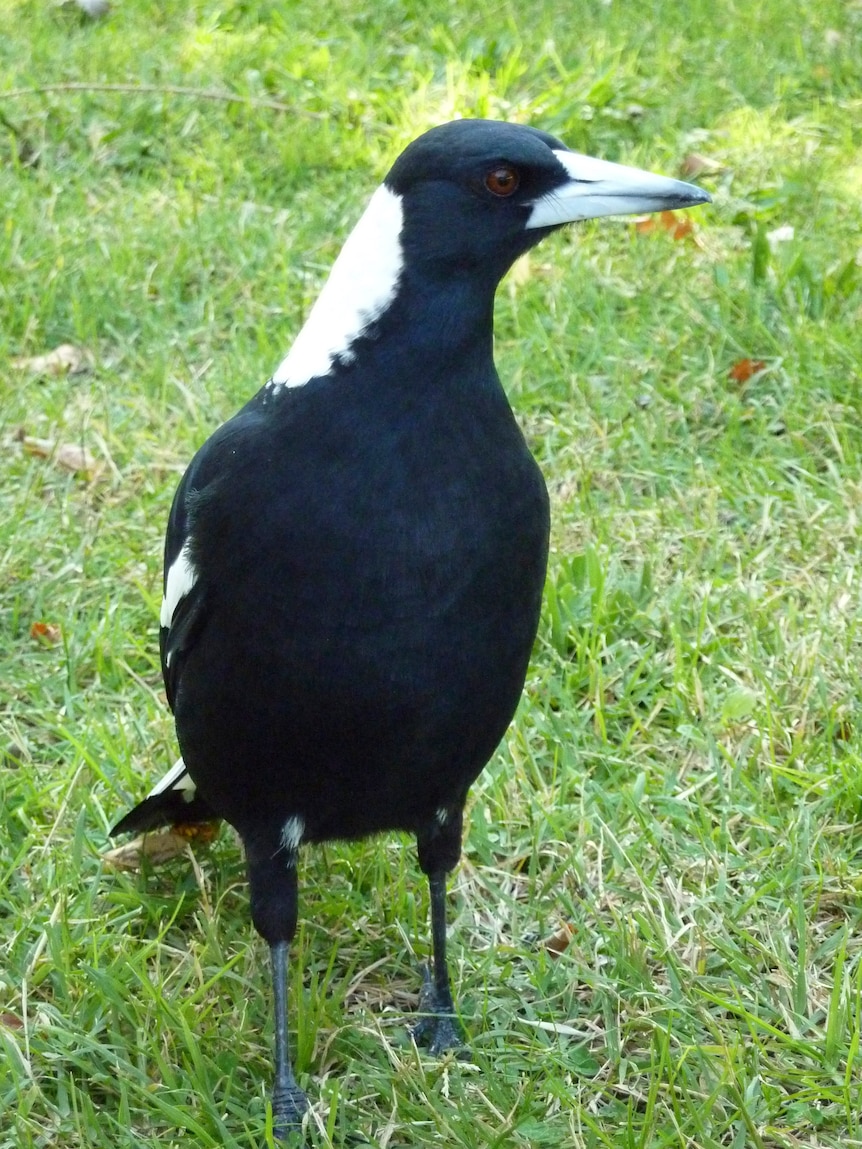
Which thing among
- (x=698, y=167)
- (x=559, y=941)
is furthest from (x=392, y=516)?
(x=698, y=167)

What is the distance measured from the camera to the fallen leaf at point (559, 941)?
2.39m

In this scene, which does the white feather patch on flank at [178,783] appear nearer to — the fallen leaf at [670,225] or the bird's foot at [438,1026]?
the bird's foot at [438,1026]

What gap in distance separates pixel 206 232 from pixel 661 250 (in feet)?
4.45

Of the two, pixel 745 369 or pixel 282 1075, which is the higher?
pixel 282 1075

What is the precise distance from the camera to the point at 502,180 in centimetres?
193

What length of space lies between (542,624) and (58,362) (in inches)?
69.3

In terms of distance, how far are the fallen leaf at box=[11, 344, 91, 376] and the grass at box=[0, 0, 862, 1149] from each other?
1.3 inches

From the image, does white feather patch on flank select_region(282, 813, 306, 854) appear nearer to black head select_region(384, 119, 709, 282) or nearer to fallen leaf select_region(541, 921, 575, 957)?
fallen leaf select_region(541, 921, 575, 957)

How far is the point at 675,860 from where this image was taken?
2.46m

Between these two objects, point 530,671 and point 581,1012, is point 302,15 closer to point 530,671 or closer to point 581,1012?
point 530,671

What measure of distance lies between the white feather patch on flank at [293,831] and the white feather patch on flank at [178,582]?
347 mm

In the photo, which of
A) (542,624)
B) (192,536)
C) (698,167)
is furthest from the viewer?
(698,167)

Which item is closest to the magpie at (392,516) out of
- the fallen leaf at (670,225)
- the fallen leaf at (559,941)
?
the fallen leaf at (559,941)

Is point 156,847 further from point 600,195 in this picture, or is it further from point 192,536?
point 600,195
